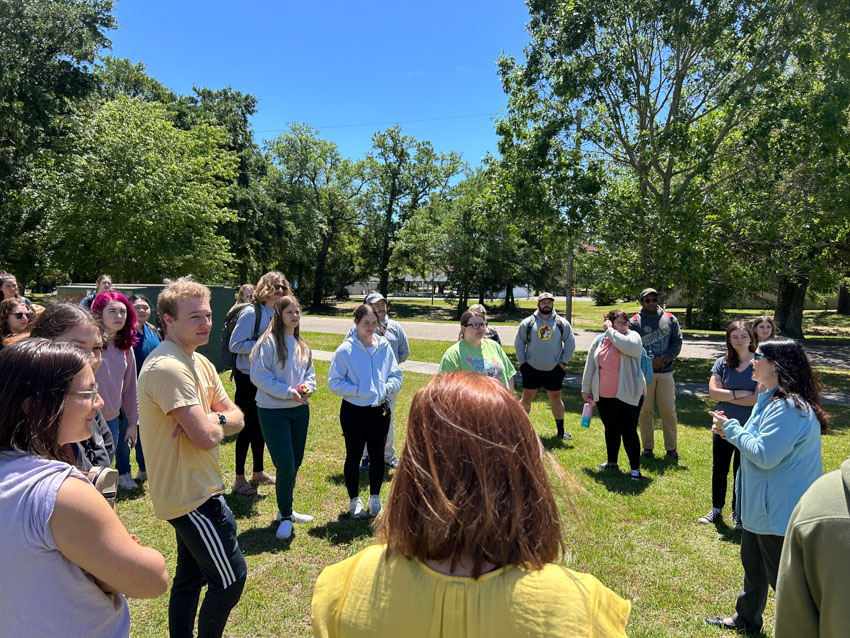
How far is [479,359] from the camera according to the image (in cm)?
527

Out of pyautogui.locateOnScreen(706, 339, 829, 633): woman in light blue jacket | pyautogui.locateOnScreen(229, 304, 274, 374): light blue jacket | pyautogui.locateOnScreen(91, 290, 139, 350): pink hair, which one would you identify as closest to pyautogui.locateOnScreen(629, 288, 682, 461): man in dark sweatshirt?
pyautogui.locateOnScreen(706, 339, 829, 633): woman in light blue jacket

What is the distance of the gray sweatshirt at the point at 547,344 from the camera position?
7.36 metres

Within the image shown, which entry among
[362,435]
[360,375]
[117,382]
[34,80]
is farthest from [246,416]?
[34,80]

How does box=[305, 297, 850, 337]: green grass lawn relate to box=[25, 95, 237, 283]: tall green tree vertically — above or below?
below

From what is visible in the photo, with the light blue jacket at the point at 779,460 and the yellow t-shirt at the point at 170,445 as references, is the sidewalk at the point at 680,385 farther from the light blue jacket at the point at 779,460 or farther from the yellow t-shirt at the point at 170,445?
the yellow t-shirt at the point at 170,445

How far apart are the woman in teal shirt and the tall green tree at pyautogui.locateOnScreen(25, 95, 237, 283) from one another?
16537mm

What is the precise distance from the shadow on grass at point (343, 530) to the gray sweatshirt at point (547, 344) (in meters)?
3.56

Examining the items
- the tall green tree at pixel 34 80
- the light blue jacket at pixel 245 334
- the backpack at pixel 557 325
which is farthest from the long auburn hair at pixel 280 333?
the tall green tree at pixel 34 80

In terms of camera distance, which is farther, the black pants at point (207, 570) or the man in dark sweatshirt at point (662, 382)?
the man in dark sweatshirt at point (662, 382)

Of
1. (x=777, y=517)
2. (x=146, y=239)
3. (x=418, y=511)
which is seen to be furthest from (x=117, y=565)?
(x=146, y=239)

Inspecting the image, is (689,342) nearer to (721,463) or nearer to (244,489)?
(721,463)

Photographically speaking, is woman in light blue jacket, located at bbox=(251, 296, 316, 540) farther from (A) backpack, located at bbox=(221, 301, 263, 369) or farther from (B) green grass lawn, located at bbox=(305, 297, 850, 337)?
(B) green grass lawn, located at bbox=(305, 297, 850, 337)

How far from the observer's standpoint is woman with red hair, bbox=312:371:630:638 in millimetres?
1103

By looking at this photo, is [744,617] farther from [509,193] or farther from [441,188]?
[441,188]
